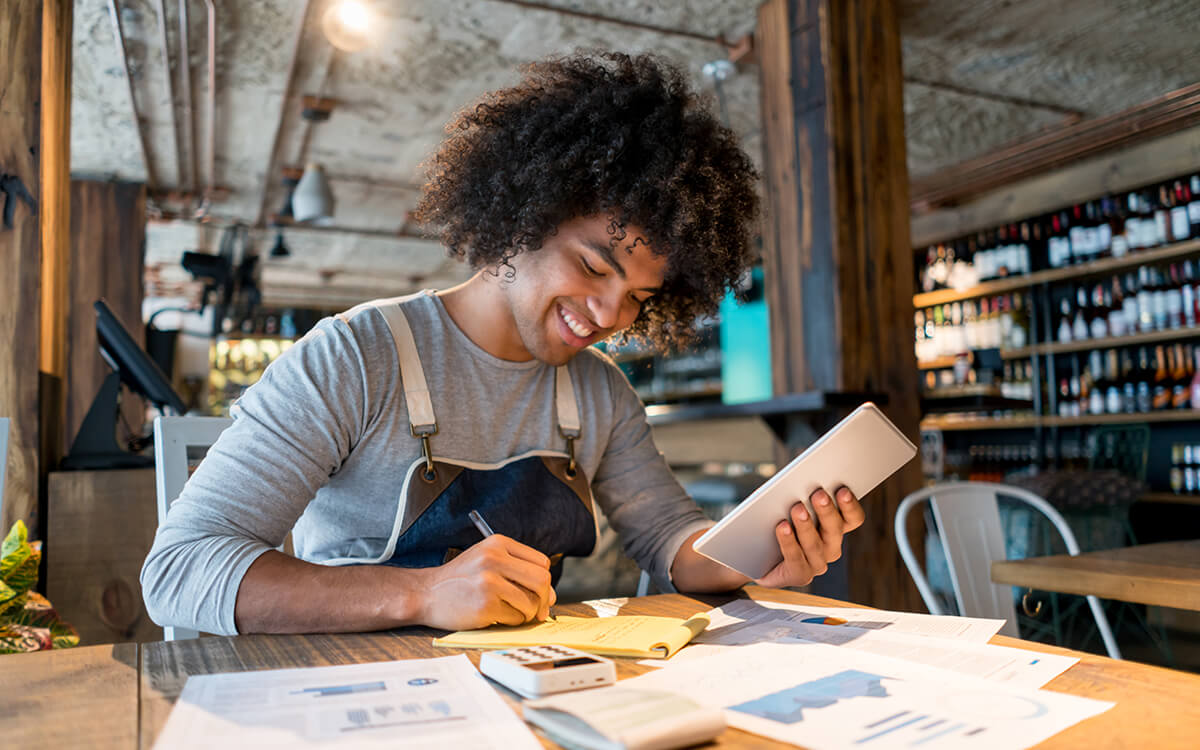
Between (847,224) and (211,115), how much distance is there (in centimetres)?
382

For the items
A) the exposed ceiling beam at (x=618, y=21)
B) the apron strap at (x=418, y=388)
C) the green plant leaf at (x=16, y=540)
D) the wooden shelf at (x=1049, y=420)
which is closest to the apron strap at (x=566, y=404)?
the apron strap at (x=418, y=388)

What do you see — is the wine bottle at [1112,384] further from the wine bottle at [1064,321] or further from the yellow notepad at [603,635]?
the yellow notepad at [603,635]

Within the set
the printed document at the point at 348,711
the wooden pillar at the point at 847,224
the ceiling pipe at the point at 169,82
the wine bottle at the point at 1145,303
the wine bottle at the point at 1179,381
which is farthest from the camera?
the wine bottle at the point at 1145,303

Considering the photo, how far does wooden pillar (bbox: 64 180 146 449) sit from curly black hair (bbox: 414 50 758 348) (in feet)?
15.0

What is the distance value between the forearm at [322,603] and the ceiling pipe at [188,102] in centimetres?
361

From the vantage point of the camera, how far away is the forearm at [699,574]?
132cm

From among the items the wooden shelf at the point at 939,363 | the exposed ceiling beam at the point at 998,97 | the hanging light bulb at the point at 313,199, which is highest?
the exposed ceiling beam at the point at 998,97

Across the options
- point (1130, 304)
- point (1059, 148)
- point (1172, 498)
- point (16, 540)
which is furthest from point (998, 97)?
point (16, 540)

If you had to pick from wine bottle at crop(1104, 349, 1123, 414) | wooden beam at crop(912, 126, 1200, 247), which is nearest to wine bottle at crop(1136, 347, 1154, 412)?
wine bottle at crop(1104, 349, 1123, 414)

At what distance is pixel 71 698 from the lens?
30.5 inches

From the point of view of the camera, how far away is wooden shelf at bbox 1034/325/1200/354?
4949 mm

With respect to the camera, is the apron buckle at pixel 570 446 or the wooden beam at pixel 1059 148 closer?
the apron buckle at pixel 570 446

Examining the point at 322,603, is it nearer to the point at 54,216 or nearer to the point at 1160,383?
the point at 54,216

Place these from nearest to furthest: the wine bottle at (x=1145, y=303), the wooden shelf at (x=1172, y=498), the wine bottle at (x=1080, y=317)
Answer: the wooden shelf at (x=1172, y=498)
the wine bottle at (x=1145, y=303)
the wine bottle at (x=1080, y=317)
